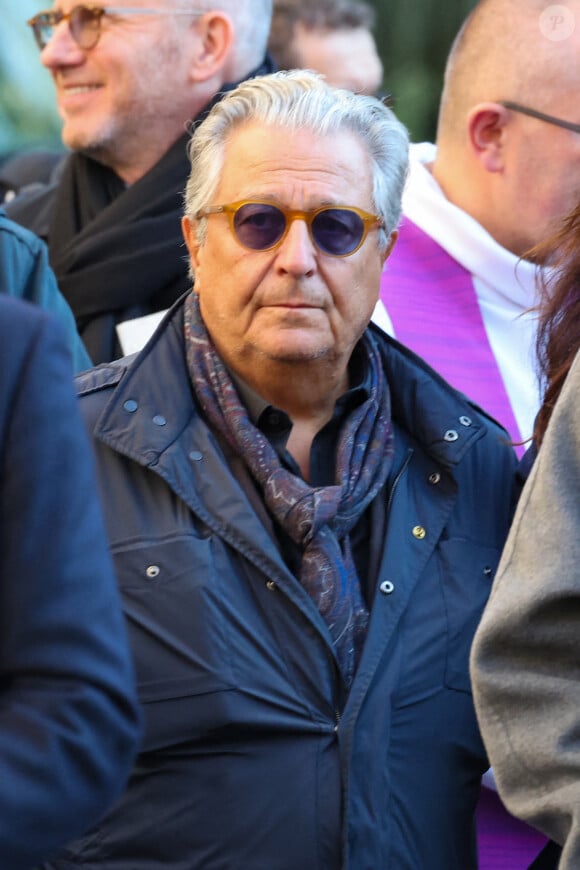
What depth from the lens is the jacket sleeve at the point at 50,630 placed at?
134cm

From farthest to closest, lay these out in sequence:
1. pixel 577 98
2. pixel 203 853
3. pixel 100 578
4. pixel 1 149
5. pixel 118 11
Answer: pixel 1 149
pixel 118 11
pixel 577 98
pixel 203 853
pixel 100 578

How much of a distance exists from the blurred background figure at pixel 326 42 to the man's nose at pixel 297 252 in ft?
7.57

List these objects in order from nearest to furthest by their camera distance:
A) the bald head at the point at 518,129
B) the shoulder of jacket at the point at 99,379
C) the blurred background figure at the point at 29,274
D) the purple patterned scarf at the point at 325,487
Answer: the purple patterned scarf at the point at 325,487 < the shoulder of jacket at the point at 99,379 < the blurred background figure at the point at 29,274 < the bald head at the point at 518,129

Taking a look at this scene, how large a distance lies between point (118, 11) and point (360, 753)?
2.26m

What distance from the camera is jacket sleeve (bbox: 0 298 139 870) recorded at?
1.34 meters

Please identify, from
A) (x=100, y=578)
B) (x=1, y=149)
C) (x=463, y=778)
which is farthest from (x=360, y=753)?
(x=1, y=149)

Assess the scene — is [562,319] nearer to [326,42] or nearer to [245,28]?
[245,28]

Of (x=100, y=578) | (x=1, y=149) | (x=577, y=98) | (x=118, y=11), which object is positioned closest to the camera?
(x=100, y=578)

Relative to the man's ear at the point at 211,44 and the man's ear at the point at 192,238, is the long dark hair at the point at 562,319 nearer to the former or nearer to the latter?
the man's ear at the point at 192,238

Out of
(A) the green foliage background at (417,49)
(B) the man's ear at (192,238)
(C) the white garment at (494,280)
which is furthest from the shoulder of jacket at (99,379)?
(A) the green foliage background at (417,49)

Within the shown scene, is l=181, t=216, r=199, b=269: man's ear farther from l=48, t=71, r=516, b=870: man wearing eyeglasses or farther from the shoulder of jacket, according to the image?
the shoulder of jacket

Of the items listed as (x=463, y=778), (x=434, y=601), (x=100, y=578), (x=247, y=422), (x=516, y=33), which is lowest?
(x=463, y=778)

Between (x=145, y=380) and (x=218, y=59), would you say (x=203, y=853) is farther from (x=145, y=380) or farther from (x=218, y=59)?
(x=218, y=59)

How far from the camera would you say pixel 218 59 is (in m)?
4.05
